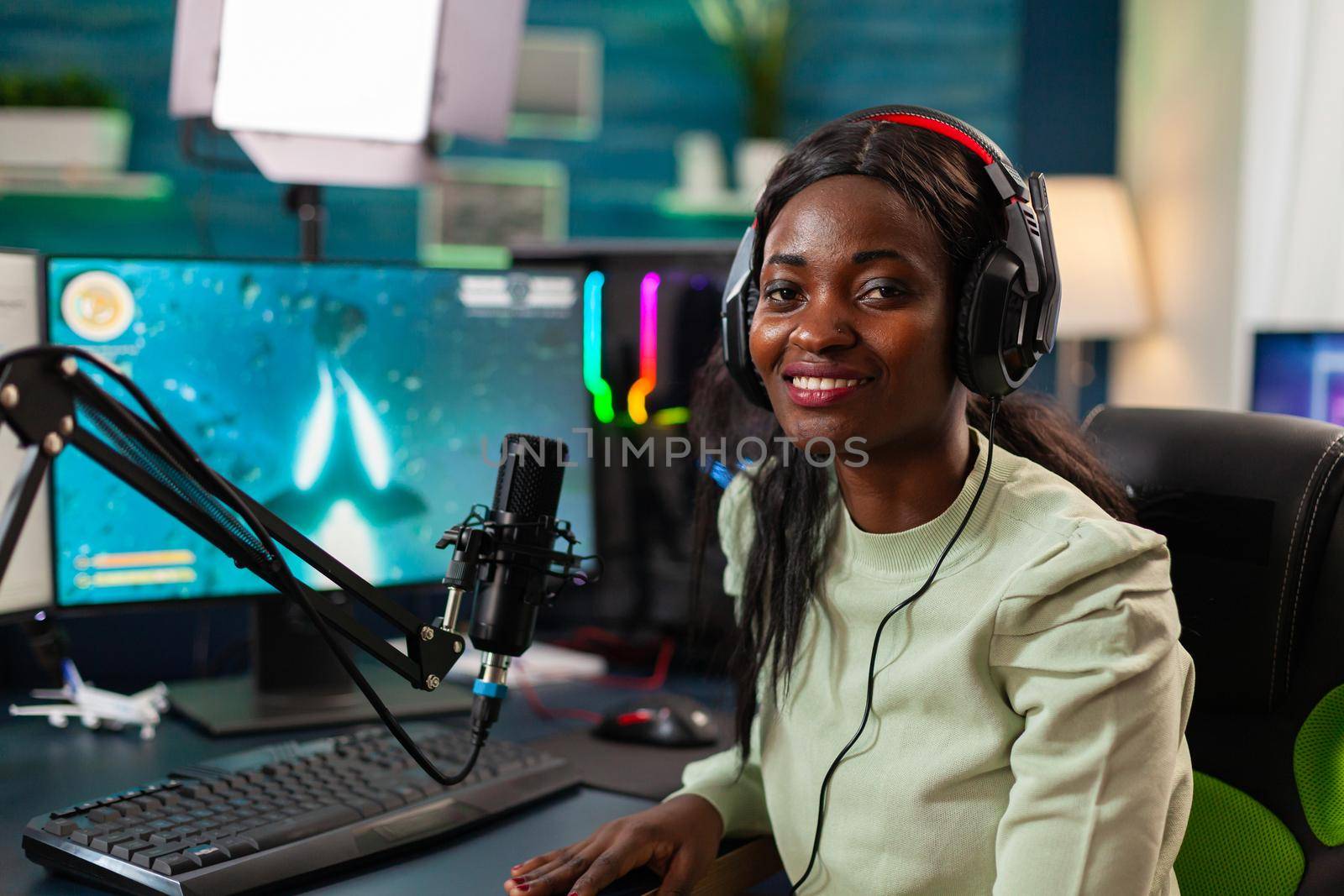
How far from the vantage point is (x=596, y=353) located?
1576mm

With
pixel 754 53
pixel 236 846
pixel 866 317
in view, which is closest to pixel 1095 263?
pixel 754 53

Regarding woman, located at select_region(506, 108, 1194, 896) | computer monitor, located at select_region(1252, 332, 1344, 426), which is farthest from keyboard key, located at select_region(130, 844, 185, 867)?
computer monitor, located at select_region(1252, 332, 1344, 426)

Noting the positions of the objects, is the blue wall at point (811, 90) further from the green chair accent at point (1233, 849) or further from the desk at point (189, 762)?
the green chair accent at point (1233, 849)

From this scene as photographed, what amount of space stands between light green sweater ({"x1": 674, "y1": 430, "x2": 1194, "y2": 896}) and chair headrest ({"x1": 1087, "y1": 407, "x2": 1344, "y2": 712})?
0.46 feet

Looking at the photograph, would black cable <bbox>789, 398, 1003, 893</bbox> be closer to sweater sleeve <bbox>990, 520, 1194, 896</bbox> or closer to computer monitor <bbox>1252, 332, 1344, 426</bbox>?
sweater sleeve <bbox>990, 520, 1194, 896</bbox>

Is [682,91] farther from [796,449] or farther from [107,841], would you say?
[107,841]

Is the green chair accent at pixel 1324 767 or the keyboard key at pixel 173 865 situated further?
the green chair accent at pixel 1324 767

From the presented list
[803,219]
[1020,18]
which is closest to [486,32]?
[803,219]

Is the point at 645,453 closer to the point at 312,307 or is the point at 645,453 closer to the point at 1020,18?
the point at 312,307

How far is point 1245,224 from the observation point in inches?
117

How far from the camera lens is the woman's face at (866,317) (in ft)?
2.85

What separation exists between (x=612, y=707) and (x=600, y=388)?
1.51 ft

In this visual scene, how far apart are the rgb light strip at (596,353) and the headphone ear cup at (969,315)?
0.70 metres

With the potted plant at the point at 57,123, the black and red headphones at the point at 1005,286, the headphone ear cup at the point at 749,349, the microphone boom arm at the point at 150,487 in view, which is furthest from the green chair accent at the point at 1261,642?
the potted plant at the point at 57,123
